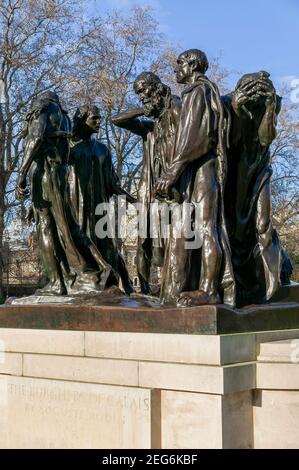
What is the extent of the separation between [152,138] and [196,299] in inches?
101

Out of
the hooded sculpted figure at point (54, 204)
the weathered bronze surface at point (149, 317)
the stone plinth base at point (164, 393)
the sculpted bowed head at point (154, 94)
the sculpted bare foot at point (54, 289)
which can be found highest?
the sculpted bowed head at point (154, 94)

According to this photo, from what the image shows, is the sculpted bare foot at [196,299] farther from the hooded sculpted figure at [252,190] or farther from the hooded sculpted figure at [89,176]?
the hooded sculpted figure at [89,176]

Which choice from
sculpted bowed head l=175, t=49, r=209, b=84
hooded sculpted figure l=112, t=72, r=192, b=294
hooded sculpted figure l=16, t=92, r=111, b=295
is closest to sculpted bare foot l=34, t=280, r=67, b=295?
hooded sculpted figure l=16, t=92, r=111, b=295

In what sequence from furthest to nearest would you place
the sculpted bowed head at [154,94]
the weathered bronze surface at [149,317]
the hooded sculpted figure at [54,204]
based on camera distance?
the hooded sculpted figure at [54,204]
the sculpted bowed head at [154,94]
the weathered bronze surface at [149,317]

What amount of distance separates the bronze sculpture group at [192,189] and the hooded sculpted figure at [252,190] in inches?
0.4

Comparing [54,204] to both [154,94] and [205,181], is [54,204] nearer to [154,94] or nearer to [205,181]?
[154,94]

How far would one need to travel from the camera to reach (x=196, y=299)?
6.45 m

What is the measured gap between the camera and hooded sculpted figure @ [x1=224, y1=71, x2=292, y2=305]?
709cm

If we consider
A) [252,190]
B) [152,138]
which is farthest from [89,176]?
[252,190]

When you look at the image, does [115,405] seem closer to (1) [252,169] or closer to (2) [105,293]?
(2) [105,293]

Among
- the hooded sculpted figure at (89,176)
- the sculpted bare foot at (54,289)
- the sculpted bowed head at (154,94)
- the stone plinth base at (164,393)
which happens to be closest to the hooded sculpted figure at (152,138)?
the sculpted bowed head at (154,94)

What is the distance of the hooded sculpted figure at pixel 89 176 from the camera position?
379 inches

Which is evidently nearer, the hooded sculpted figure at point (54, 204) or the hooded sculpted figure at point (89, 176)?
the hooded sculpted figure at point (54, 204)
